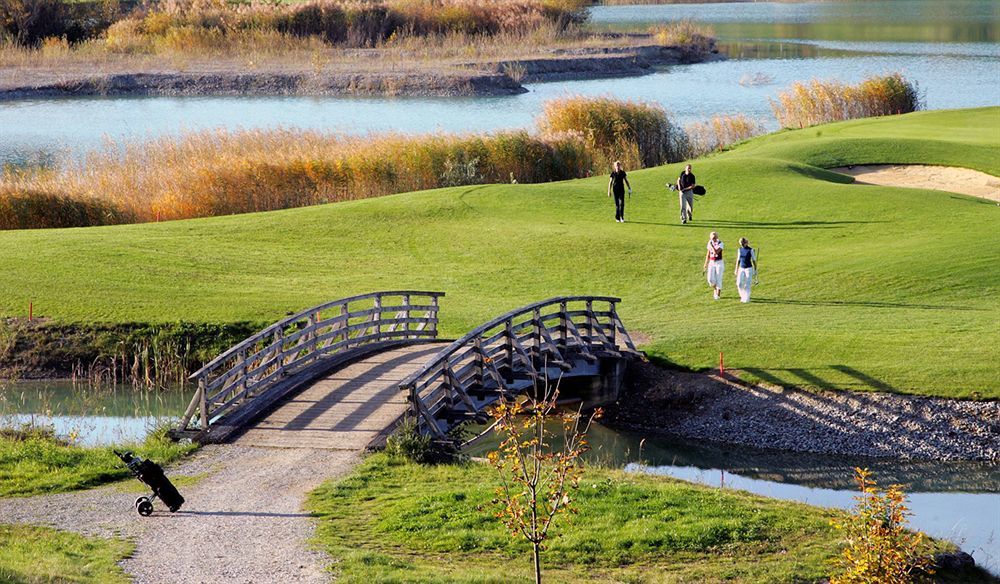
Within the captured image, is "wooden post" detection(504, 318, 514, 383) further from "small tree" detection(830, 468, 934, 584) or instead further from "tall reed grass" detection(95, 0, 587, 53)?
"tall reed grass" detection(95, 0, 587, 53)

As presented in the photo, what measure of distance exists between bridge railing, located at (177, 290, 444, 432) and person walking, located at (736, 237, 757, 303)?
7534 millimetres

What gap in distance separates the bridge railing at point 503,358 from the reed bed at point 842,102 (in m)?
37.2

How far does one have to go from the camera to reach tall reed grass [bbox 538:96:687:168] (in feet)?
174

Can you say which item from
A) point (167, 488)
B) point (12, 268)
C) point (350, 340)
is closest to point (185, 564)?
point (167, 488)

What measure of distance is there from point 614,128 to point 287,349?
2917cm

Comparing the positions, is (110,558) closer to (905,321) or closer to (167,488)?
(167,488)

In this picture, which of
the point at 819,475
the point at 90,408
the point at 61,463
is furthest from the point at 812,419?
the point at 90,408

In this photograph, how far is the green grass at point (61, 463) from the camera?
19609 mm

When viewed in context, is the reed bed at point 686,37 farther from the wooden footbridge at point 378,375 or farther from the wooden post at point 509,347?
the wooden post at point 509,347

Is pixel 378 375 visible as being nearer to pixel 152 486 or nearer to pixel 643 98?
pixel 152 486

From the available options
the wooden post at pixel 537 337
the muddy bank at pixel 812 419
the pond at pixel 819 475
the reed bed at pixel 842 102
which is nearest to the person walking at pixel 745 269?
the muddy bank at pixel 812 419

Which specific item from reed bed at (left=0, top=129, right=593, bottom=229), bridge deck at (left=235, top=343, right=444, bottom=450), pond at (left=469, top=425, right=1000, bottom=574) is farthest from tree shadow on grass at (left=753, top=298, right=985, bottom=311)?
reed bed at (left=0, top=129, right=593, bottom=229)

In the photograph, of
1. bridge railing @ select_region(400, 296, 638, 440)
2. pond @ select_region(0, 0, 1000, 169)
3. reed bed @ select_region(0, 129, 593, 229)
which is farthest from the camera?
pond @ select_region(0, 0, 1000, 169)

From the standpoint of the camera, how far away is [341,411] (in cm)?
2345
